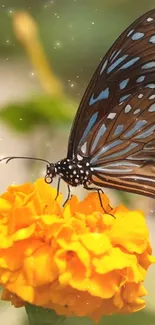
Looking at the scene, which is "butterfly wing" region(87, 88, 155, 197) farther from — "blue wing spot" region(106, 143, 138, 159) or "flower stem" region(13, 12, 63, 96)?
"flower stem" region(13, 12, 63, 96)

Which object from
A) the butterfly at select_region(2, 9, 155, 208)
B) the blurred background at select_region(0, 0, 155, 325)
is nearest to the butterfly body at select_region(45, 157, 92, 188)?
the butterfly at select_region(2, 9, 155, 208)

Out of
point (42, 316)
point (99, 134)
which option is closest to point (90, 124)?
point (99, 134)

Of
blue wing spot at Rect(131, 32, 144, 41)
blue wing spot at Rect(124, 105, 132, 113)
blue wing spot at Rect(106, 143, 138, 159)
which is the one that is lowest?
blue wing spot at Rect(106, 143, 138, 159)

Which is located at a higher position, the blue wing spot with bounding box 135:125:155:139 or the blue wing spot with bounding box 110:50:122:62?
the blue wing spot with bounding box 110:50:122:62

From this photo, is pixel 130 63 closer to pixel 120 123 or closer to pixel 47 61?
pixel 120 123

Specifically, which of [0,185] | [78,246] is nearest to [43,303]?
[78,246]

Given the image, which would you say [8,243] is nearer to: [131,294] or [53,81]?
[131,294]
